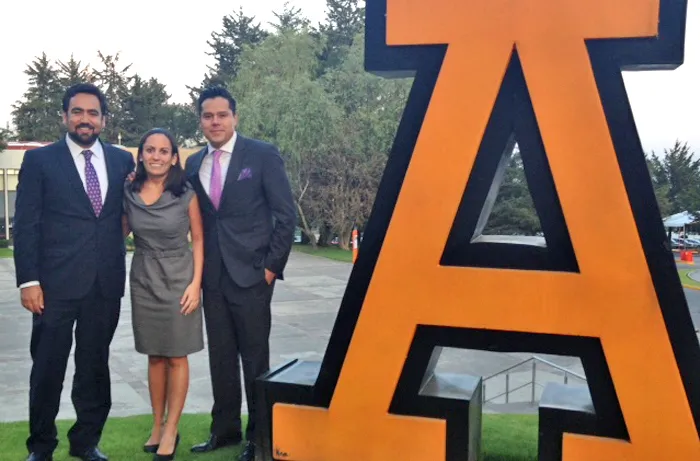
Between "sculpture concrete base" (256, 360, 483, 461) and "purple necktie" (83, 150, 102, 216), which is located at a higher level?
"purple necktie" (83, 150, 102, 216)

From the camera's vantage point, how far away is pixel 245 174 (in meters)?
3.47

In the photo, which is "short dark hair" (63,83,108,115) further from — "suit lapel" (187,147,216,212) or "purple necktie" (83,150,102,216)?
"suit lapel" (187,147,216,212)

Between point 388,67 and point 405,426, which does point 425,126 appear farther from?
point 405,426

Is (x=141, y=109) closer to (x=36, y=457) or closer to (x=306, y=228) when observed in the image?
(x=306, y=228)

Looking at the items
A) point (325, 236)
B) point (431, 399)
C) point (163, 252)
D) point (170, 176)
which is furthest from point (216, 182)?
point (325, 236)

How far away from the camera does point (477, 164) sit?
9.34 ft

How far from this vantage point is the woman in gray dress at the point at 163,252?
3377 mm

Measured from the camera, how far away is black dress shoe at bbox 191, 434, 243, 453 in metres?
3.71

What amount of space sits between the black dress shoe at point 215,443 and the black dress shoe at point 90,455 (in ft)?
1.58

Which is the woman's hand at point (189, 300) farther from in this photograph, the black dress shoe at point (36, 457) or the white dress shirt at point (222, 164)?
the black dress shoe at point (36, 457)

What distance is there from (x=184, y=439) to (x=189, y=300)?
111cm

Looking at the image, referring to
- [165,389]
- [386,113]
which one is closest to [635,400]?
[165,389]

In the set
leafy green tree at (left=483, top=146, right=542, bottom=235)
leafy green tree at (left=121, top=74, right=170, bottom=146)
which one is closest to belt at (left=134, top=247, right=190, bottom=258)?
leafy green tree at (left=483, top=146, right=542, bottom=235)

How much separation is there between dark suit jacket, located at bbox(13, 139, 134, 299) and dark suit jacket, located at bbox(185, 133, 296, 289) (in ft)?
1.76
